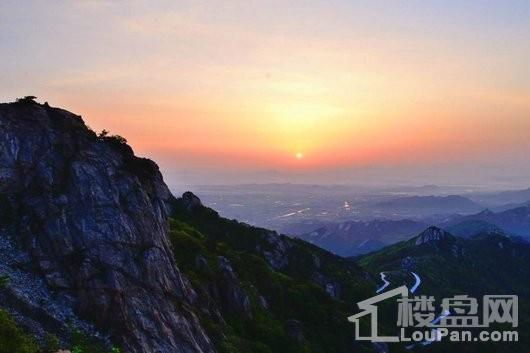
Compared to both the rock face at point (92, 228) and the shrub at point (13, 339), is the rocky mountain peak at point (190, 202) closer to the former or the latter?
the rock face at point (92, 228)

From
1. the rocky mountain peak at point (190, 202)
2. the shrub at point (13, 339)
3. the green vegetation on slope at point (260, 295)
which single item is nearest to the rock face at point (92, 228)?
the shrub at point (13, 339)

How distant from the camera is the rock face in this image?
4419 cm

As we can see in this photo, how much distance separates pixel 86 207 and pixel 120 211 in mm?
4034

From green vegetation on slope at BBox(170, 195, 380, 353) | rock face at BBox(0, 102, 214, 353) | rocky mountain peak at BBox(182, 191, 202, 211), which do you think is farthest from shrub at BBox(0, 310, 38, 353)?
rocky mountain peak at BBox(182, 191, 202, 211)

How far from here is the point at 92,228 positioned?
49.5 m

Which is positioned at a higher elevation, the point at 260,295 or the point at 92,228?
the point at 92,228

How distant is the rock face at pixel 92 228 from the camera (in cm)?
4419

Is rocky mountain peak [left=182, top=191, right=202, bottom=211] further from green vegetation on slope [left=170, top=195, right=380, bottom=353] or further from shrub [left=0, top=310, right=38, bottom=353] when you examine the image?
shrub [left=0, top=310, right=38, bottom=353]

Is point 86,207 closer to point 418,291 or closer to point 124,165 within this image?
point 124,165

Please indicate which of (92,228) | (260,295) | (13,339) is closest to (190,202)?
(260,295)

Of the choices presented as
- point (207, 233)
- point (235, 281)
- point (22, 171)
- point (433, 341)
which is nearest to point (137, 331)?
point (22, 171)

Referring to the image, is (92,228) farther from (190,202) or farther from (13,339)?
(190,202)

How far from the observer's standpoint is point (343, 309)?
10294cm

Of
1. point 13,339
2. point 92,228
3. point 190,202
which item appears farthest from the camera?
point 190,202
